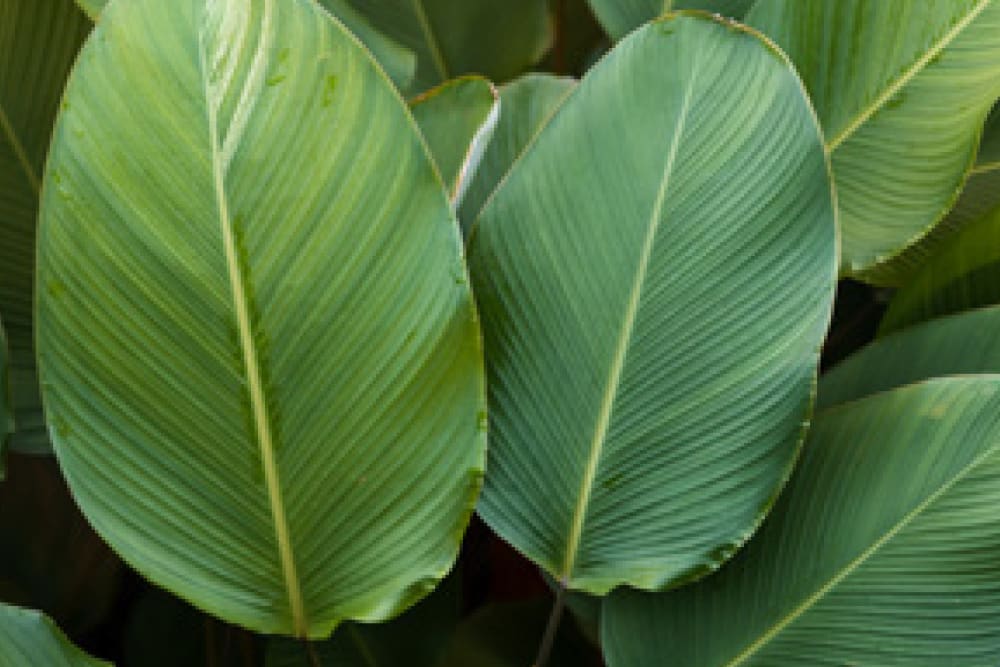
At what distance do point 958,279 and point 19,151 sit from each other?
1.66 ft

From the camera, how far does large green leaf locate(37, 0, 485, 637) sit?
47 cm

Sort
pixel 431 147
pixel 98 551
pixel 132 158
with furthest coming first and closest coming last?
pixel 98 551 → pixel 431 147 → pixel 132 158

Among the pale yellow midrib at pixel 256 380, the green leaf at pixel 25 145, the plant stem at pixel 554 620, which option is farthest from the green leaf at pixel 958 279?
the green leaf at pixel 25 145

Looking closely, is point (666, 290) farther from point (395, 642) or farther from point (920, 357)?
point (395, 642)

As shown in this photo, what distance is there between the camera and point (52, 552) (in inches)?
31.8

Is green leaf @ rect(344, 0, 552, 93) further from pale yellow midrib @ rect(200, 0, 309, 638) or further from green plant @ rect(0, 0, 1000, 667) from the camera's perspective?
pale yellow midrib @ rect(200, 0, 309, 638)

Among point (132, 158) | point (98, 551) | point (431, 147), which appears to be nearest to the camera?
point (132, 158)

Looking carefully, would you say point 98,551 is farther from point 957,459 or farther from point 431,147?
point 957,459

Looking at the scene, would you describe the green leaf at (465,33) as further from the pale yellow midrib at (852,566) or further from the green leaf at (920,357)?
the pale yellow midrib at (852,566)

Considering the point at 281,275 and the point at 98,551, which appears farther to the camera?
the point at 98,551

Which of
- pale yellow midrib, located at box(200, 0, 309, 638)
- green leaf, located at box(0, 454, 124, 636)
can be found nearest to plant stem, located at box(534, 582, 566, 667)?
pale yellow midrib, located at box(200, 0, 309, 638)

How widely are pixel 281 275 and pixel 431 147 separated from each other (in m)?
0.16

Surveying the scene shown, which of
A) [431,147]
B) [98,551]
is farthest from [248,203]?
[98,551]

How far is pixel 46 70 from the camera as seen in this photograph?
0.66 meters
